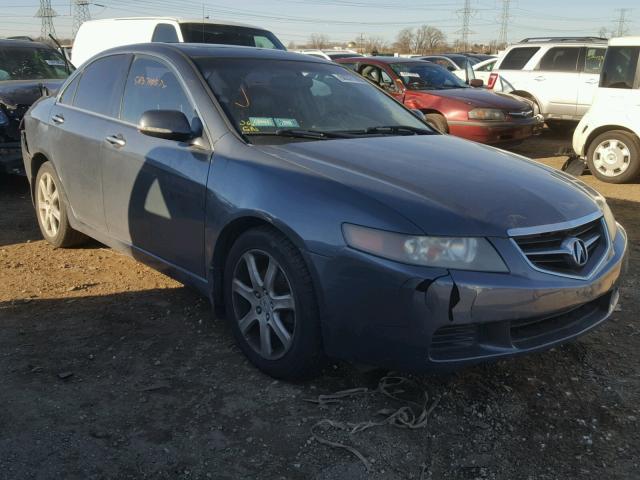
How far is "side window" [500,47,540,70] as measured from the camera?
13383mm

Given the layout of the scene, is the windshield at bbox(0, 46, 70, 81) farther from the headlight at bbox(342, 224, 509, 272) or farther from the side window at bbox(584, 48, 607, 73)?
the side window at bbox(584, 48, 607, 73)

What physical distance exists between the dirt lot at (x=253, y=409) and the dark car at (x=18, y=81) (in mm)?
3439

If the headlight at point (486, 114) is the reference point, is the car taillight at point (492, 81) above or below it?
above

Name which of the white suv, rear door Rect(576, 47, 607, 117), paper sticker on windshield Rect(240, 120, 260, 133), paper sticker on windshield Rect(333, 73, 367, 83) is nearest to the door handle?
paper sticker on windshield Rect(240, 120, 260, 133)

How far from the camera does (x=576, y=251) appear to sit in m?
2.82

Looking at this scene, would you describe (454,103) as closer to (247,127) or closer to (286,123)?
(286,123)

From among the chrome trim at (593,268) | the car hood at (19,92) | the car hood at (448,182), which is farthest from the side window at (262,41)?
the chrome trim at (593,268)

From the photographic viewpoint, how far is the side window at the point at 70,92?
4802 mm

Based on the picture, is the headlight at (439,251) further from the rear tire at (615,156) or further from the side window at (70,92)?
the rear tire at (615,156)

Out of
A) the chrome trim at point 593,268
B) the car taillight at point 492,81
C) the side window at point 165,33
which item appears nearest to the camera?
the chrome trim at point 593,268

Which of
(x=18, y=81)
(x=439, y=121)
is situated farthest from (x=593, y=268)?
(x=18, y=81)

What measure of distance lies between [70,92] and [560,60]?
10.9 metres

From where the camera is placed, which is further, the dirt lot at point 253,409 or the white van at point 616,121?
the white van at point 616,121

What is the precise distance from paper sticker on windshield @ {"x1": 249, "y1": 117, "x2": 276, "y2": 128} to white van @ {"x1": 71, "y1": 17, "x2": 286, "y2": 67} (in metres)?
5.95
